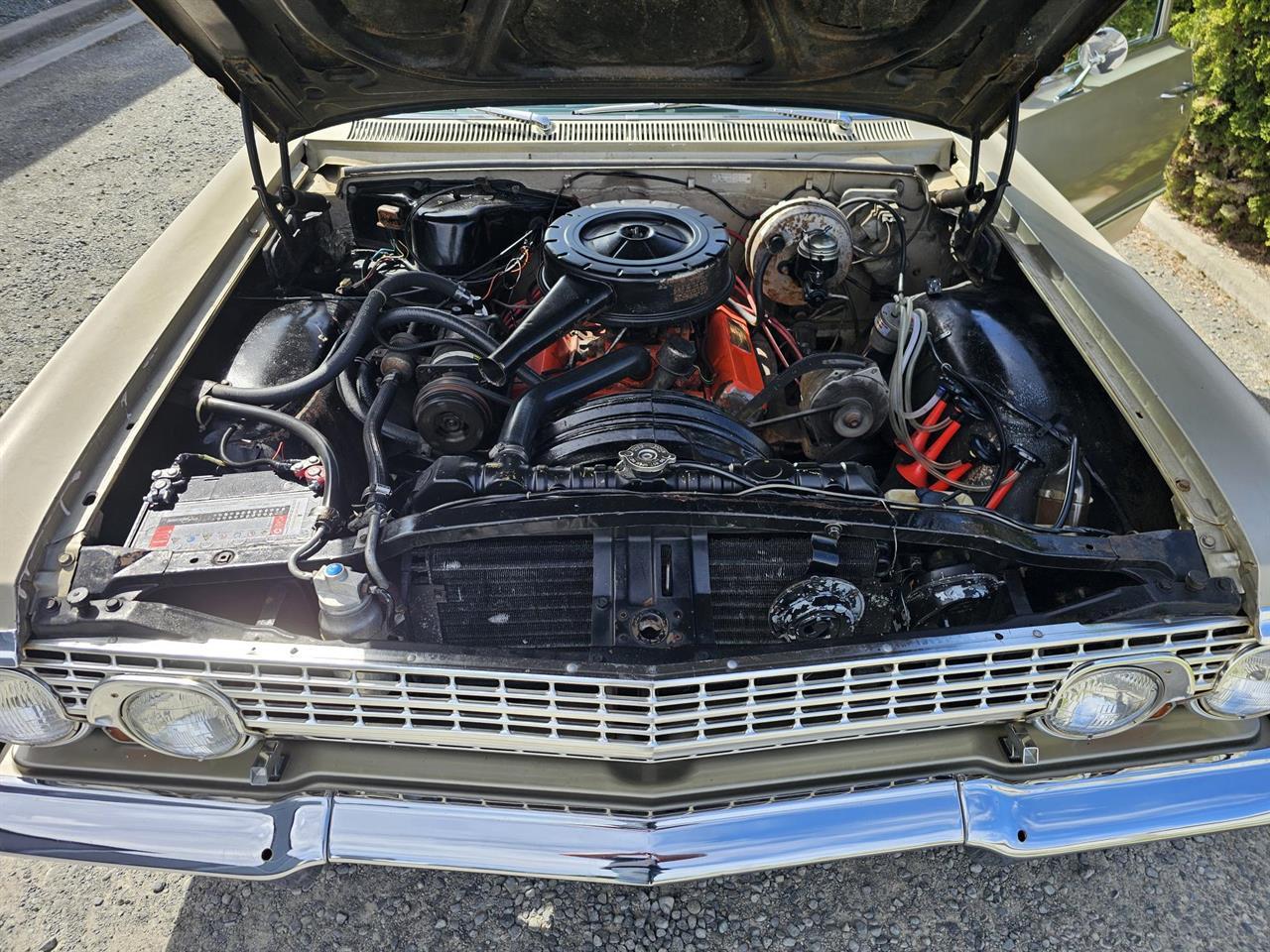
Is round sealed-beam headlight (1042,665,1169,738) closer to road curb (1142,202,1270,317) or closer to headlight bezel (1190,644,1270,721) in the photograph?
headlight bezel (1190,644,1270,721)

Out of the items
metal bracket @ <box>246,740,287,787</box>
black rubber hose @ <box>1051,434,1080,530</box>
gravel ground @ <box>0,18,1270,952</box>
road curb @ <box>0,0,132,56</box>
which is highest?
black rubber hose @ <box>1051,434,1080,530</box>

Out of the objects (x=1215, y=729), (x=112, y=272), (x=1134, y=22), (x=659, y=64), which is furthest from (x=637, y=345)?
(x=1134, y=22)

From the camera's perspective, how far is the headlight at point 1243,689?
1441 millimetres

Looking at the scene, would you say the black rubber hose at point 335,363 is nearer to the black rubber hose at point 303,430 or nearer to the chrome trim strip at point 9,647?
the black rubber hose at point 303,430

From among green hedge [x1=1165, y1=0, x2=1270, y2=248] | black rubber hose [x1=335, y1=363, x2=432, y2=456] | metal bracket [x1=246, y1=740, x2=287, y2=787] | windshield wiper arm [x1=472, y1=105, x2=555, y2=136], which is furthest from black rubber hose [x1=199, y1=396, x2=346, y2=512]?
green hedge [x1=1165, y1=0, x2=1270, y2=248]

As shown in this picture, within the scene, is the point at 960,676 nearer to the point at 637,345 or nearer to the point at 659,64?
the point at 637,345

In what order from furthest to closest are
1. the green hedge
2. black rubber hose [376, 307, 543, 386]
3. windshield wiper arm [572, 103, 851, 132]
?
the green hedge, windshield wiper arm [572, 103, 851, 132], black rubber hose [376, 307, 543, 386]

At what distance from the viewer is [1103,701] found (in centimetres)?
147

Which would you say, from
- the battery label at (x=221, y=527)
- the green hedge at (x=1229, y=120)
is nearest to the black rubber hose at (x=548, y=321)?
the battery label at (x=221, y=527)

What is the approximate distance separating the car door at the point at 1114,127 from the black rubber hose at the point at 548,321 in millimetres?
1987

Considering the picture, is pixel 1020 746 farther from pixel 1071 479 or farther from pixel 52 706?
pixel 52 706

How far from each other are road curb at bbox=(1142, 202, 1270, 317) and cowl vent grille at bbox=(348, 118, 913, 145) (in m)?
2.45

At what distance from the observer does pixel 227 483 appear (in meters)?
1.63

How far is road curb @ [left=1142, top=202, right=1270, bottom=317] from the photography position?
4170 millimetres
